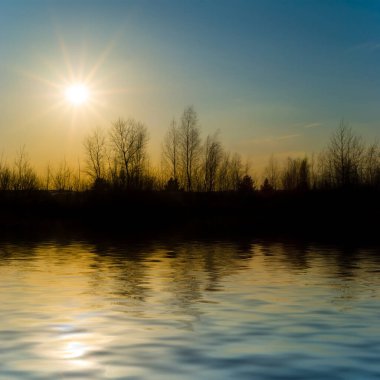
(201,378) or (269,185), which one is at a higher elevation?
(269,185)

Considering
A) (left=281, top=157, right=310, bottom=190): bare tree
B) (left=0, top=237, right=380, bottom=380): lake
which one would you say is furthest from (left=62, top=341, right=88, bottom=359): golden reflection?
(left=281, top=157, right=310, bottom=190): bare tree

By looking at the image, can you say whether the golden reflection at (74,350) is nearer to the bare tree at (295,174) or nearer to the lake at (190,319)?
the lake at (190,319)

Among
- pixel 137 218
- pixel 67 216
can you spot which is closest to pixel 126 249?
pixel 137 218

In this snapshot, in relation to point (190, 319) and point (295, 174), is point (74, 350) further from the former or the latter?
point (295, 174)

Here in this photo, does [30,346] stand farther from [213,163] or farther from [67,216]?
[213,163]

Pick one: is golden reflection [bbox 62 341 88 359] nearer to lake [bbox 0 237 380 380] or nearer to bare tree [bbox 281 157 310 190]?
lake [bbox 0 237 380 380]

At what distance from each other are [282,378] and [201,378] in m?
0.84

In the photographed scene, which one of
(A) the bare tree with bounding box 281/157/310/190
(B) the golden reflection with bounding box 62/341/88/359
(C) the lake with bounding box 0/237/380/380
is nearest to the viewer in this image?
(C) the lake with bounding box 0/237/380/380

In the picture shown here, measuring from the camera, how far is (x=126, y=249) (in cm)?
2531

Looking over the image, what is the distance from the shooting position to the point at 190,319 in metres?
10.4

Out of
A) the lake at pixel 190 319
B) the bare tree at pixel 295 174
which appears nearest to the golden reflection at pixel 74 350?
the lake at pixel 190 319

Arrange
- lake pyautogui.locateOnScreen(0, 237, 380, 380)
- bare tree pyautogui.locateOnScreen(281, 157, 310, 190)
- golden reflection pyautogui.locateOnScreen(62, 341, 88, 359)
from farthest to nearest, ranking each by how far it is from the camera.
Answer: bare tree pyautogui.locateOnScreen(281, 157, 310, 190)
golden reflection pyautogui.locateOnScreen(62, 341, 88, 359)
lake pyautogui.locateOnScreen(0, 237, 380, 380)

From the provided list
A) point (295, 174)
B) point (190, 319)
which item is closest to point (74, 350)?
point (190, 319)

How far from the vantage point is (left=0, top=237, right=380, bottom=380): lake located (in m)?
7.48
